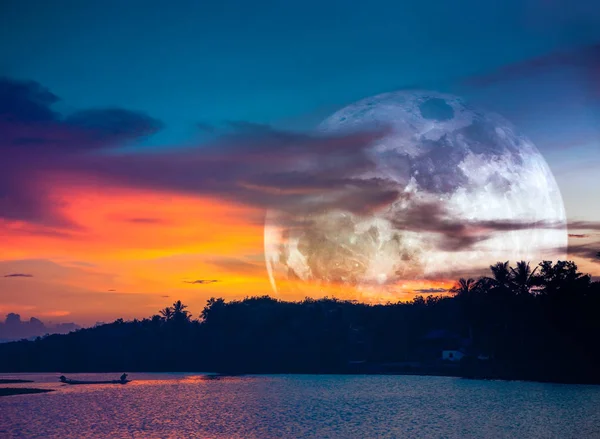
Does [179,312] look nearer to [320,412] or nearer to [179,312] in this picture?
[179,312]

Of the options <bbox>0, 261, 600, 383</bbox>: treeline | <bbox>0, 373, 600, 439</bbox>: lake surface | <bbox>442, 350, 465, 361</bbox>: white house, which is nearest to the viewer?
<bbox>0, 373, 600, 439</bbox>: lake surface

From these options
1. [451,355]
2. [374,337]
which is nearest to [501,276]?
[451,355]

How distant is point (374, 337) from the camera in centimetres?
14088

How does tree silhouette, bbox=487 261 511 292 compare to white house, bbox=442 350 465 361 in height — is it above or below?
above

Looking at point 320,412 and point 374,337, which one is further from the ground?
point 374,337

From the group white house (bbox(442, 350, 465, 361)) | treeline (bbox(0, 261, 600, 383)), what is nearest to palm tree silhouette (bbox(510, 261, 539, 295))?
treeline (bbox(0, 261, 600, 383))

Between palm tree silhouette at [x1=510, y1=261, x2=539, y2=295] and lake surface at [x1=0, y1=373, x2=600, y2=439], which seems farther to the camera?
palm tree silhouette at [x1=510, y1=261, x2=539, y2=295]

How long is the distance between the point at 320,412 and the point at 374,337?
77.2 m

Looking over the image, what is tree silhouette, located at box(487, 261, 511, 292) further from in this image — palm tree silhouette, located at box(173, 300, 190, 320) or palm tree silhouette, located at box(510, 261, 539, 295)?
palm tree silhouette, located at box(173, 300, 190, 320)

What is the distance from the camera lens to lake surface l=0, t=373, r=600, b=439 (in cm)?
5197

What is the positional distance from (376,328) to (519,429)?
296 feet

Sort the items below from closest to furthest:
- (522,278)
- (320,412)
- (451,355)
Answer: (320,412) < (522,278) < (451,355)

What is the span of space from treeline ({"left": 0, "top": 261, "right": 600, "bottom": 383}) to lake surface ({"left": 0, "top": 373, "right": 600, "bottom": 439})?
7.54 metres

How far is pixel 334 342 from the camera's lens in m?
142
